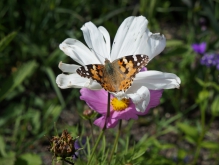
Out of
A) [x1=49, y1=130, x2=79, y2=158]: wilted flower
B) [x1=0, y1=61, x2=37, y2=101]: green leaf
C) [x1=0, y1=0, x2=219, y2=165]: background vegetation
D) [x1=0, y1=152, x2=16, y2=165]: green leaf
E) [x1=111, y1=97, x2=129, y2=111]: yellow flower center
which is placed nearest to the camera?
[x1=49, y1=130, x2=79, y2=158]: wilted flower

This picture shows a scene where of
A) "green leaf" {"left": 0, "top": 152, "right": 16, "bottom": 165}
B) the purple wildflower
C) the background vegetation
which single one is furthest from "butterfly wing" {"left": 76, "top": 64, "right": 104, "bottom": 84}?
the purple wildflower

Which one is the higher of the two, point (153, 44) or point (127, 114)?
point (153, 44)

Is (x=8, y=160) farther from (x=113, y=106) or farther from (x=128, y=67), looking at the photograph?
(x=128, y=67)

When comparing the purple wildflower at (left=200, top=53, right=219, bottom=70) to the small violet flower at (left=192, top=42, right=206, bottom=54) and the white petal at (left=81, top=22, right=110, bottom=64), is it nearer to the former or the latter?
the small violet flower at (left=192, top=42, right=206, bottom=54)

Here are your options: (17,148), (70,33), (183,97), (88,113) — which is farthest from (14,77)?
(183,97)

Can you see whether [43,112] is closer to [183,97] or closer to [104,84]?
[183,97]

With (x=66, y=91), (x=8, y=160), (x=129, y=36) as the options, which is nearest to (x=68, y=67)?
(x=129, y=36)

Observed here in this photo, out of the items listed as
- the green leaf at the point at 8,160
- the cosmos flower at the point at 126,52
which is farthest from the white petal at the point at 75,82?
the green leaf at the point at 8,160
